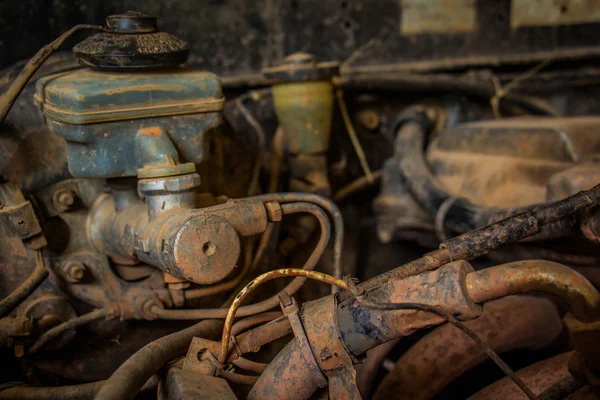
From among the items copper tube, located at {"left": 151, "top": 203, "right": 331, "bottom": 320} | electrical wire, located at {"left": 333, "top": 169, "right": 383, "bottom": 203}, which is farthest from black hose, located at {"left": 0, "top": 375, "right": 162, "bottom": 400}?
electrical wire, located at {"left": 333, "top": 169, "right": 383, "bottom": 203}

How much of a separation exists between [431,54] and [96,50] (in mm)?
1701

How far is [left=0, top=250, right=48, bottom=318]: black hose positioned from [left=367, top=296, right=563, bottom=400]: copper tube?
0.89 m

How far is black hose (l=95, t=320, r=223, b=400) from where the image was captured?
1037mm

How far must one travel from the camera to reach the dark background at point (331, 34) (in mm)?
2375

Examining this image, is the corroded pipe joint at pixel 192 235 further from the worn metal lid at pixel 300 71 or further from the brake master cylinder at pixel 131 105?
the worn metal lid at pixel 300 71

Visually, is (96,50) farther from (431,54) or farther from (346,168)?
(431,54)

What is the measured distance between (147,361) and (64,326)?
417 millimetres

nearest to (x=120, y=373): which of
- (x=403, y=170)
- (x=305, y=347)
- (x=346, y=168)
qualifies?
(x=305, y=347)

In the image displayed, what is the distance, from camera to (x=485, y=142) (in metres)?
2.13

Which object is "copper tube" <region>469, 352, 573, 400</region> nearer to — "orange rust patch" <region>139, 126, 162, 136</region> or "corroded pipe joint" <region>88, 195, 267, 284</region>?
"corroded pipe joint" <region>88, 195, 267, 284</region>

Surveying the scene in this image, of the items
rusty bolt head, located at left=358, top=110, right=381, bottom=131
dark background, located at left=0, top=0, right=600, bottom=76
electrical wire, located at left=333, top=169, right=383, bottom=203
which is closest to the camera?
dark background, located at left=0, top=0, right=600, bottom=76

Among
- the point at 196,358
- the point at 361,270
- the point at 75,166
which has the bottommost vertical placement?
the point at 361,270

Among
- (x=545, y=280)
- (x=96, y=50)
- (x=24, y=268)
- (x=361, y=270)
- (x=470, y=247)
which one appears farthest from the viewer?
(x=361, y=270)

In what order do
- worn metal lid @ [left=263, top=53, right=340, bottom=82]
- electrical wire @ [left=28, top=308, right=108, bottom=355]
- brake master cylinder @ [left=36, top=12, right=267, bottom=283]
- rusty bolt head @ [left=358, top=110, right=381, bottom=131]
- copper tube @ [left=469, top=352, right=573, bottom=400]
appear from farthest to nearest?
1. rusty bolt head @ [left=358, top=110, right=381, bottom=131]
2. worn metal lid @ [left=263, top=53, right=340, bottom=82]
3. electrical wire @ [left=28, top=308, right=108, bottom=355]
4. copper tube @ [left=469, top=352, right=573, bottom=400]
5. brake master cylinder @ [left=36, top=12, right=267, bottom=283]
